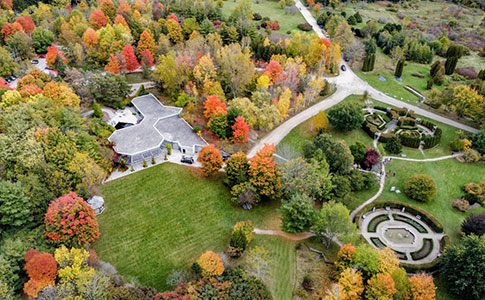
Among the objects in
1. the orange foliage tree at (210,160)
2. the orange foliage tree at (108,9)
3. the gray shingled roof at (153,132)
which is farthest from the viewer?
the orange foliage tree at (108,9)

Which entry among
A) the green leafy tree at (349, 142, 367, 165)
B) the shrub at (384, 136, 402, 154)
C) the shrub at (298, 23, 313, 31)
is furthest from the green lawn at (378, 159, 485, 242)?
the shrub at (298, 23, 313, 31)

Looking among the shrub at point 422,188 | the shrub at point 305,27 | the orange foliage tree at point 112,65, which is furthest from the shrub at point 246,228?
the shrub at point 305,27

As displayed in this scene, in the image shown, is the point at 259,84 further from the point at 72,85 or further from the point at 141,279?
the point at 141,279

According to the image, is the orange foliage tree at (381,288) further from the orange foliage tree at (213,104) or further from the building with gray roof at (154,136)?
the orange foliage tree at (213,104)

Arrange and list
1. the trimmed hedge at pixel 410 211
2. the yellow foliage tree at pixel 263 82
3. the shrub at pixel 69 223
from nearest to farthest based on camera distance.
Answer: the shrub at pixel 69 223 → the trimmed hedge at pixel 410 211 → the yellow foliage tree at pixel 263 82

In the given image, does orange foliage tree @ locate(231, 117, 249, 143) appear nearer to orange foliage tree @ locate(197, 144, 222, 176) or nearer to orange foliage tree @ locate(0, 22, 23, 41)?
orange foliage tree @ locate(197, 144, 222, 176)

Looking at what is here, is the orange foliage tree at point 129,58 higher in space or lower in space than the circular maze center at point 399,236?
higher

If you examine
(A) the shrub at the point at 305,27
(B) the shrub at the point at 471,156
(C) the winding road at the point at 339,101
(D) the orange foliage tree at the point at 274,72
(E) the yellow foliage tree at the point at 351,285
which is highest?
(D) the orange foliage tree at the point at 274,72
